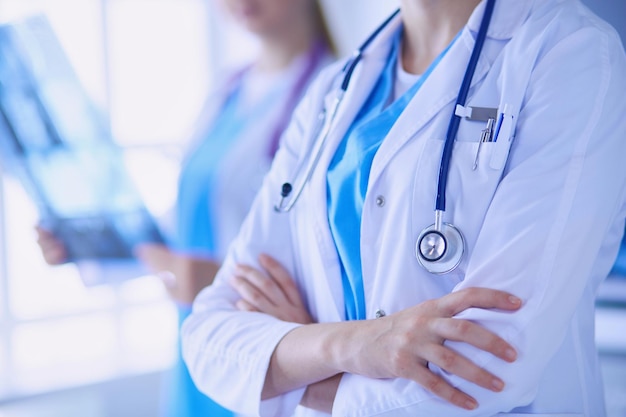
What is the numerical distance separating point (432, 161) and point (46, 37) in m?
1.70

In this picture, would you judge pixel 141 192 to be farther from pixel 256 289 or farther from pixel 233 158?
pixel 256 289

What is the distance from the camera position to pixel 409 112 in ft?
3.29

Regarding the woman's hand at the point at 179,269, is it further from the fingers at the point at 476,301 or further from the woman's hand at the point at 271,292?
the fingers at the point at 476,301

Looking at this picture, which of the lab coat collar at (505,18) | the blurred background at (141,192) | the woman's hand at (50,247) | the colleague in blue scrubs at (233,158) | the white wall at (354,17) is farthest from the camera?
the blurred background at (141,192)

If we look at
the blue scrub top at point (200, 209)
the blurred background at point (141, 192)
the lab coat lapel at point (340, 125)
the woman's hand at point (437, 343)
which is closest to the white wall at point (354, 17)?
the blurred background at point (141, 192)

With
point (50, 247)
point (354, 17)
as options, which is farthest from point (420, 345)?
point (354, 17)

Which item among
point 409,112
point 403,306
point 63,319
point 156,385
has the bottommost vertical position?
point 156,385

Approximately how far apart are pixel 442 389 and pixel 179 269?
4.36 feet

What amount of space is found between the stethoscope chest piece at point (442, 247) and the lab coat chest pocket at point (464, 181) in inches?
0.6

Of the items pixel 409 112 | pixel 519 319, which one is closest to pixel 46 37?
pixel 409 112

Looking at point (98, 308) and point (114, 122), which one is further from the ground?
point (114, 122)

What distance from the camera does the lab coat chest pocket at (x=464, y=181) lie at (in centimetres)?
90

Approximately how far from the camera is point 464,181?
2.99 ft

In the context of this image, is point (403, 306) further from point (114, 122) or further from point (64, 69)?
point (114, 122)
